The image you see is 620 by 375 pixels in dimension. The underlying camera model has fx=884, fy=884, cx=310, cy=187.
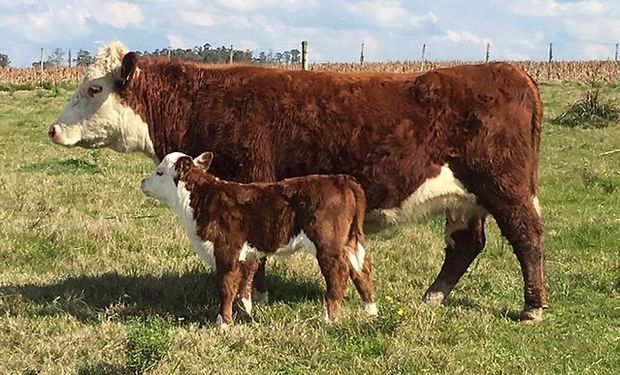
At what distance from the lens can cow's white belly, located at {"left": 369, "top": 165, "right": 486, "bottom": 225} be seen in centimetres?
596

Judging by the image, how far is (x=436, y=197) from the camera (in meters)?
5.99

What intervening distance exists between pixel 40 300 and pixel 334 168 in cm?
231

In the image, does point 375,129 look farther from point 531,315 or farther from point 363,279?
point 531,315

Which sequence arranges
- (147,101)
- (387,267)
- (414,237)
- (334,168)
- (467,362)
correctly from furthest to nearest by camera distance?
(414,237) → (387,267) → (147,101) → (334,168) → (467,362)


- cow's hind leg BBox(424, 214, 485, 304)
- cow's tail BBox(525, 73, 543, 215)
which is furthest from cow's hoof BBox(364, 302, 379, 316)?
cow's tail BBox(525, 73, 543, 215)

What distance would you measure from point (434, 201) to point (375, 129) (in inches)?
25.2

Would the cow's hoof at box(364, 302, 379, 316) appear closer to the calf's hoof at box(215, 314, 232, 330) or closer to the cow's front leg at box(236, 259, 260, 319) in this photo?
the cow's front leg at box(236, 259, 260, 319)

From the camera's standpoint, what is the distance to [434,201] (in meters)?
6.01

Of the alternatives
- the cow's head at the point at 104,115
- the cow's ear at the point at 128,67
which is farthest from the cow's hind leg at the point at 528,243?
the cow's ear at the point at 128,67

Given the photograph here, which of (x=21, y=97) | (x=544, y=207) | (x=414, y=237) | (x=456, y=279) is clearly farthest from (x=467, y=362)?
(x=21, y=97)

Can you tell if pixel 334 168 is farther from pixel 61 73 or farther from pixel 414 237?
pixel 61 73

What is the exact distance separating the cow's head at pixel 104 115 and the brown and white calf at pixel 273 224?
29.3 inches

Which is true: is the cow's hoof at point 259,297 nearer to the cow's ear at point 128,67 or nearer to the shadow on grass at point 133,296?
the shadow on grass at point 133,296

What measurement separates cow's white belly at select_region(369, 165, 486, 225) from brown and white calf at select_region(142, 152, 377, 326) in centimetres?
36
